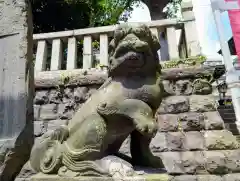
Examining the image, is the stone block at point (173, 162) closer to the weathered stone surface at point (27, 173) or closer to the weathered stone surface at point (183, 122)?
the weathered stone surface at point (183, 122)

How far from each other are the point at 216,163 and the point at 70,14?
21.9 feet

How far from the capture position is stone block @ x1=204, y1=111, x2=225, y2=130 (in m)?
2.99

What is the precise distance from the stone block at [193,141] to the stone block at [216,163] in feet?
0.48

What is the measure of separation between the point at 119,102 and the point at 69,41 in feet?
7.99

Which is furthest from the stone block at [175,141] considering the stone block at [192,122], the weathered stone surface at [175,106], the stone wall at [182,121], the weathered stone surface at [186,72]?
the weathered stone surface at [186,72]

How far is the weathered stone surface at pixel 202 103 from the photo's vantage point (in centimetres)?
310

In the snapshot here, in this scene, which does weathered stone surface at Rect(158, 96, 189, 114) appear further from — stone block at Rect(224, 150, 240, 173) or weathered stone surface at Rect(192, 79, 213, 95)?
stone block at Rect(224, 150, 240, 173)

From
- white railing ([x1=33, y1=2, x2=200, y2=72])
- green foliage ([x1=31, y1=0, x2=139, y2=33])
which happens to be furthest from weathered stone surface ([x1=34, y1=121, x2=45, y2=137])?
green foliage ([x1=31, y1=0, x2=139, y2=33])

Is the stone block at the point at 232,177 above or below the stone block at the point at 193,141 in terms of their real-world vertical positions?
below

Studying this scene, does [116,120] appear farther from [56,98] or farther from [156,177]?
[56,98]

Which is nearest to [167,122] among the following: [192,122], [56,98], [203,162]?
[192,122]

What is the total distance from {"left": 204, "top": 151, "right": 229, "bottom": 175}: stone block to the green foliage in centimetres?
590

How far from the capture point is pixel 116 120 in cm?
136

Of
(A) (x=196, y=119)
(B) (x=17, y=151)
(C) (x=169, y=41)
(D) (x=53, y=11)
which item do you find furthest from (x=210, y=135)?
(D) (x=53, y=11)
